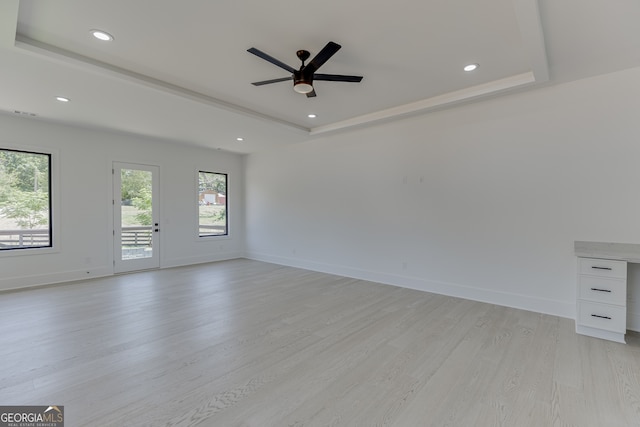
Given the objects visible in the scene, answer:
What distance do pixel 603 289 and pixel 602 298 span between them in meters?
0.09

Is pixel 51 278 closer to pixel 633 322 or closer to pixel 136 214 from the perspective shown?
pixel 136 214

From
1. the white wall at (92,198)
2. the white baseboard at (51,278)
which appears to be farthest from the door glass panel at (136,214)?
the white baseboard at (51,278)

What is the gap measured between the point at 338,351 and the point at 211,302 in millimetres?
2197

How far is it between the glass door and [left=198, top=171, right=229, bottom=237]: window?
3.45 ft

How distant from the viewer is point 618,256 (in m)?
2.81

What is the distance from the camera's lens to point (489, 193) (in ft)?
13.3

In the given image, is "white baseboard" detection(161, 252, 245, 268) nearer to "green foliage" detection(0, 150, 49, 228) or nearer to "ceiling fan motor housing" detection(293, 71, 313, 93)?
"green foliage" detection(0, 150, 49, 228)

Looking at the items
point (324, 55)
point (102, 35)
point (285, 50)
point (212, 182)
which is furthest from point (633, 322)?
point (212, 182)

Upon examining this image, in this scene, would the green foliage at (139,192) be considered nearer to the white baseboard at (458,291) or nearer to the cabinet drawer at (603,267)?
the white baseboard at (458,291)

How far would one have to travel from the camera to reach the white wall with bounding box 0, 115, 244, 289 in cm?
475

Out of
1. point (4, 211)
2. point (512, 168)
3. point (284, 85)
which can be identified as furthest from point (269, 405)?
point (4, 211)

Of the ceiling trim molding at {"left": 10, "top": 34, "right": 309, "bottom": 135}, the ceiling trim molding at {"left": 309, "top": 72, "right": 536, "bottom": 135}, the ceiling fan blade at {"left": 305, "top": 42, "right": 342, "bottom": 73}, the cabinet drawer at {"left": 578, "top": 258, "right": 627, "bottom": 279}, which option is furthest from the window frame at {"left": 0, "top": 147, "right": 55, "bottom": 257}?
the cabinet drawer at {"left": 578, "top": 258, "right": 627, "bottom": 279}

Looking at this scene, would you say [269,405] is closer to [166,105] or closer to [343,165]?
[166,105]

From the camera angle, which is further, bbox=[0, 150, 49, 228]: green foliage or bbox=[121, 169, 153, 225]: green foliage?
bbox=[121, 169, 153, 225]: green foliage
